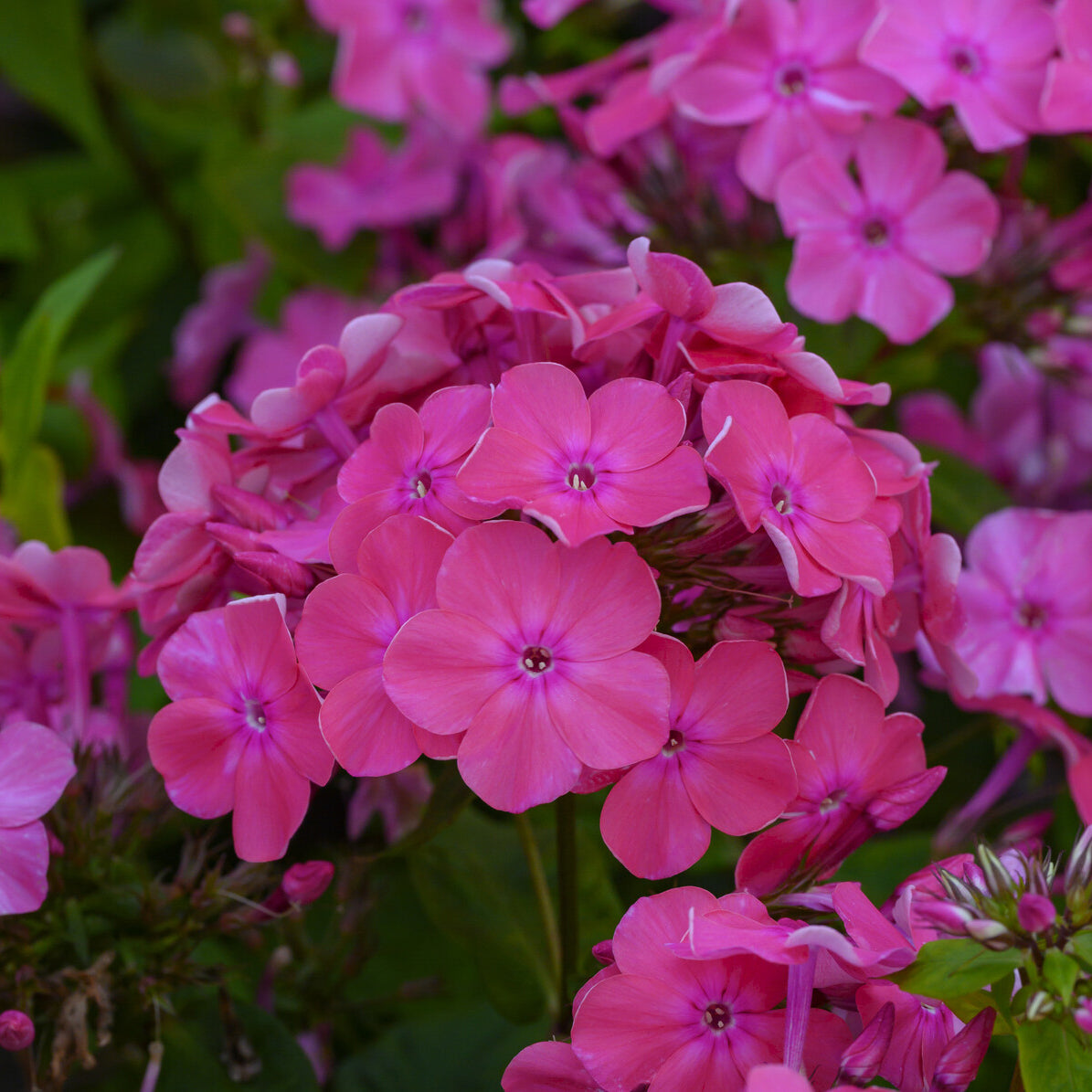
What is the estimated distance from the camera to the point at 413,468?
1.68ft

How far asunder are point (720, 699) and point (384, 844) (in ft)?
0.99

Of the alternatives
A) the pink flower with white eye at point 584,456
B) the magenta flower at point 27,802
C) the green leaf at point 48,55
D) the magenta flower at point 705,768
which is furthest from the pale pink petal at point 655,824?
the green leaf at point 48,55

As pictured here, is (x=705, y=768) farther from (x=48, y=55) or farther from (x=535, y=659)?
(x=48, y=55)

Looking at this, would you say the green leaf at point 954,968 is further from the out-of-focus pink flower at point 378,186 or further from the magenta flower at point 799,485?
the out-of-focus pink flower at point 378,186

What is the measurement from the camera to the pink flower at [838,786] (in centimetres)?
50

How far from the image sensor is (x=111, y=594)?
64 centimetres

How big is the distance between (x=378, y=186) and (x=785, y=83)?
433mm

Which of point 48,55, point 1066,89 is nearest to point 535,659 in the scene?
point 1066,89

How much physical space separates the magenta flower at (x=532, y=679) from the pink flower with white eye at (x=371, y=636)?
0.06 ft

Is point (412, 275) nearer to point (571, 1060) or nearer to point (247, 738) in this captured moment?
point (247, 738)

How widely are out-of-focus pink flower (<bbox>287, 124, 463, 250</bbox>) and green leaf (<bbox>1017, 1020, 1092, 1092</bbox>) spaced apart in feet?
2.65

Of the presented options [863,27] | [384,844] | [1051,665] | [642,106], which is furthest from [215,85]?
[1051,665]

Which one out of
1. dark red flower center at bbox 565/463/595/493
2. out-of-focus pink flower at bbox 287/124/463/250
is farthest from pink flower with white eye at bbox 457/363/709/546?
out-of-focus pink flower at bbox 287/124/463/250

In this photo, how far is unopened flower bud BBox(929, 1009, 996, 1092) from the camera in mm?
425
